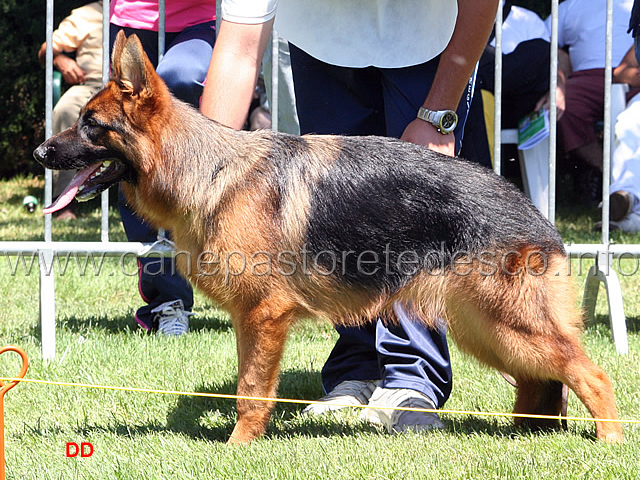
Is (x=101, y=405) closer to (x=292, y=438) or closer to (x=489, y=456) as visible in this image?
(x=292, y=438)

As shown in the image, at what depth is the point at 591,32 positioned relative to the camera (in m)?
8.73

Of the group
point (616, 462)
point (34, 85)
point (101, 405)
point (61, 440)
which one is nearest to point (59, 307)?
point (101, 405)

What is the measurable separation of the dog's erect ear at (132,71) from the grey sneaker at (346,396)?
65.2 inches

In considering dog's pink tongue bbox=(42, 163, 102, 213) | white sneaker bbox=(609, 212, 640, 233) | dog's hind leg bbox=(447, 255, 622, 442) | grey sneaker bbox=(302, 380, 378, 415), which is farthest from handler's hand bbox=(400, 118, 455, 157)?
white sneaker bbox=(609, 212, 640, 233)

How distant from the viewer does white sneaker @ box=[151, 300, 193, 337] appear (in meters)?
5.13

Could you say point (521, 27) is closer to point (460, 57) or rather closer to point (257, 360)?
point (460, 57)

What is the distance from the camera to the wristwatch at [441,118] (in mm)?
3416

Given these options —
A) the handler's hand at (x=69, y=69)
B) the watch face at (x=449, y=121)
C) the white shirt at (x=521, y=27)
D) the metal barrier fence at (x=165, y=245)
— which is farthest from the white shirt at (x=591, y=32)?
the watch face at (x=449, y=121)

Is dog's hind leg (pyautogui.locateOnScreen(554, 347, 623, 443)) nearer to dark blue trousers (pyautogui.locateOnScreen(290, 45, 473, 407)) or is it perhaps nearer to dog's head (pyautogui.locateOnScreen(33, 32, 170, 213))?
dark blue trousers (pyautogui.locateOnScreen(290, 45, 473, 407))

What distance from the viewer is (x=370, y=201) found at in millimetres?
3213

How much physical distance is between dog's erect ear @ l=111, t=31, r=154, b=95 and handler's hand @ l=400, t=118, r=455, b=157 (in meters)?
1.17

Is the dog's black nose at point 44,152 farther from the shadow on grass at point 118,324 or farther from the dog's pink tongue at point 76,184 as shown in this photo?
the shadow on grass at point 118,324

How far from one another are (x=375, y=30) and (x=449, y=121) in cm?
54

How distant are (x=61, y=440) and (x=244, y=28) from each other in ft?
6.37
